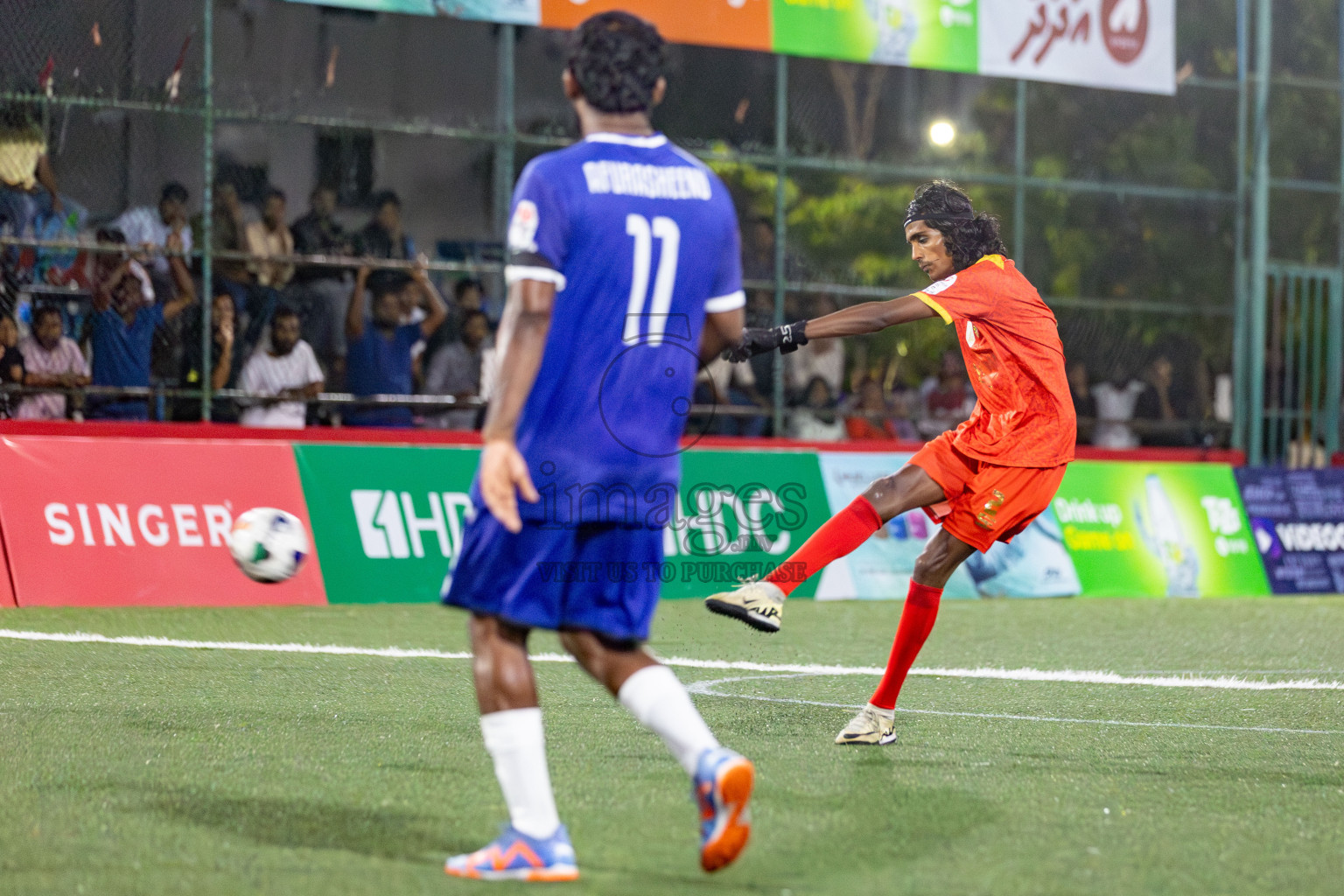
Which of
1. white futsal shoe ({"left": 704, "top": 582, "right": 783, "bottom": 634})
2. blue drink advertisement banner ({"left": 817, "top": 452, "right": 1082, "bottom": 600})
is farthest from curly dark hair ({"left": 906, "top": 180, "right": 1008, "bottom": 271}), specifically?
blue drink advertisement banner ({"left": 817, "top": 452, "right": 1082, "bottom": 600})

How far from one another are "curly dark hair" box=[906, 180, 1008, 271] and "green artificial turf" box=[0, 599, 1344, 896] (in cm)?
195

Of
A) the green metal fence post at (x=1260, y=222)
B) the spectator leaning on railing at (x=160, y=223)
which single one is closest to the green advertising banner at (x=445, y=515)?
the spectator leaning on railing at (x=160, y=223)

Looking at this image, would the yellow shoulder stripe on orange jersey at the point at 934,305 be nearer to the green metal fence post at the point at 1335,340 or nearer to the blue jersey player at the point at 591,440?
the blue jersey player at the point at 591,440

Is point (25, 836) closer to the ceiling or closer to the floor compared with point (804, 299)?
closer to the floor

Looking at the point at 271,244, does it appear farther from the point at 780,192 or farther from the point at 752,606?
the point at 752,606

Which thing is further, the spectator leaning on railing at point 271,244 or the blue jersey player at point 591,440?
the spectator leaning on railing at point 271,244

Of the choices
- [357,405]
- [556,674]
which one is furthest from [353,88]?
[556,674]

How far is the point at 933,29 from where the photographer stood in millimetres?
16203

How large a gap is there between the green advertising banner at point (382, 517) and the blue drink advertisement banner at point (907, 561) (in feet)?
10.3

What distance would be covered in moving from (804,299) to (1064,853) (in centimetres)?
1211

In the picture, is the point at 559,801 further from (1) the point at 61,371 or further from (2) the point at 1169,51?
(2) the point at 1169,51

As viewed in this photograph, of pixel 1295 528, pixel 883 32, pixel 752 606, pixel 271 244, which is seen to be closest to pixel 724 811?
pixel 752 606

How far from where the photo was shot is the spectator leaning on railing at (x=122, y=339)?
42.8ft

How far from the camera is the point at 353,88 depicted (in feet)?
48.0
